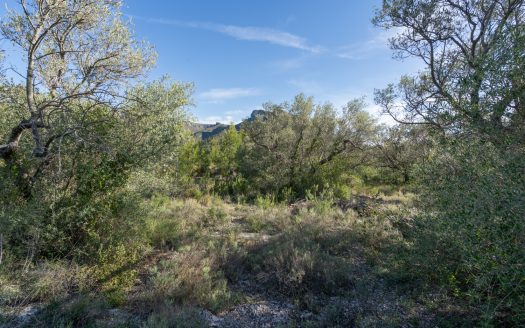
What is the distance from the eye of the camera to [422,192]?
5.34m

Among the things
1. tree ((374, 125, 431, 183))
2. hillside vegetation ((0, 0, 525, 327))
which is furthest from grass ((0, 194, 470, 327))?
tree ((374, 125, 431, 183))

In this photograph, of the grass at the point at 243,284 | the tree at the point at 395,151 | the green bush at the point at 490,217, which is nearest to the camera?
the green bush at the point at 490,217

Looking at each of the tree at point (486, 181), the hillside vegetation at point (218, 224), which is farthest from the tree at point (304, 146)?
the tree at point (486, 181)

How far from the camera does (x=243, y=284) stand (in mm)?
5332

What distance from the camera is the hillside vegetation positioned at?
10.5 feet

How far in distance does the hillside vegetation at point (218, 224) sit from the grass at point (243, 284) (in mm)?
33

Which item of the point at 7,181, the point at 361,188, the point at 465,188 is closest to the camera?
the point at 465,188

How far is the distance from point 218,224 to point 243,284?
382cm

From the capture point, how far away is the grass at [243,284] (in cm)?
403

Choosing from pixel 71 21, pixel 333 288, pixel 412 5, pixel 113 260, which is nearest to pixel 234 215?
pixel 113 260

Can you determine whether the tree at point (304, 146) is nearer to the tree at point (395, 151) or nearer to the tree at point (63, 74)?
the tree at point (395, 151)

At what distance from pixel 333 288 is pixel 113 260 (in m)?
4.55

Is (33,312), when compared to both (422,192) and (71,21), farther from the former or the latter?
(422,192)

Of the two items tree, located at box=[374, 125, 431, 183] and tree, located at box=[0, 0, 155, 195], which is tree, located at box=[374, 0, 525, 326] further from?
tree, located at box=[374, 125, 431, 183]
